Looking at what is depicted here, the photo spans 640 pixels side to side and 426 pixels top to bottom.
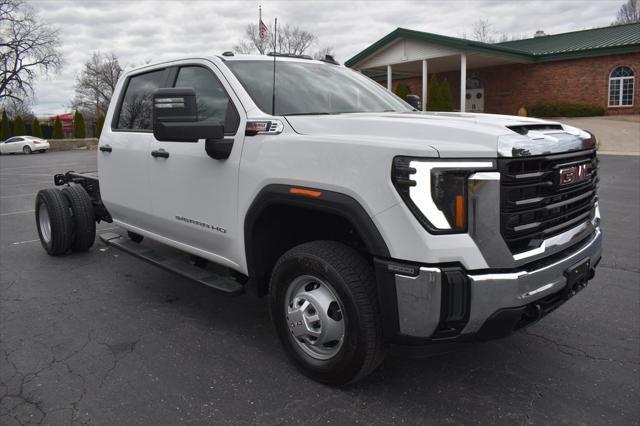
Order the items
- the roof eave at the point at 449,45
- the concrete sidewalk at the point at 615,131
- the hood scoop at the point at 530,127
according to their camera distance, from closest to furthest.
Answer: the hood scoop at the point at 530,127
the concrete sidewalk at the point at 615,131
the roof eave at the point at 449,45

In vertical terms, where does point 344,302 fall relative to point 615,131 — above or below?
below

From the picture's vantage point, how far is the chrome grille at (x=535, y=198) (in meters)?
2.54

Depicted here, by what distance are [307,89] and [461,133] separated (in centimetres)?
153

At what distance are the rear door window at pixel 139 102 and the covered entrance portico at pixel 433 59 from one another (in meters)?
23.7

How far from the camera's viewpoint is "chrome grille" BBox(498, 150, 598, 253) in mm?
2535

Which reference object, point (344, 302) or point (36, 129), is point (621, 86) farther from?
point (36, 129)

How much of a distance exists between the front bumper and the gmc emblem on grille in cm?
46

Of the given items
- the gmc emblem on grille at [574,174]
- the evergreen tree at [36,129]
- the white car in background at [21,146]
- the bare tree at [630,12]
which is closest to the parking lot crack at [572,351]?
the gmc emblem on grille at [574,174]

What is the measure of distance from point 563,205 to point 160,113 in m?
2.34

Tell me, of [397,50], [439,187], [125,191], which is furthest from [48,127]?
[439,187]

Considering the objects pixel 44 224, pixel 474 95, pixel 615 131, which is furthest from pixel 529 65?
pixel 44 224

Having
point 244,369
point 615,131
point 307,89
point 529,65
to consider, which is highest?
point 529,65

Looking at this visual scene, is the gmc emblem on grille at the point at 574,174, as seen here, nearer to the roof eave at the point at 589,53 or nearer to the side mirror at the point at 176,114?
the side mirror at the point at 176,114

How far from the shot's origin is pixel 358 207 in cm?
268
